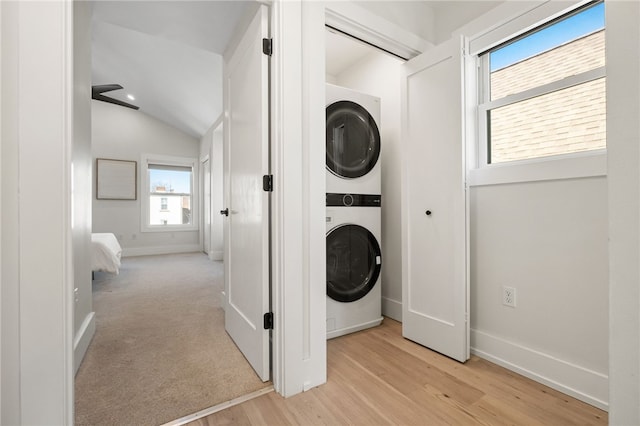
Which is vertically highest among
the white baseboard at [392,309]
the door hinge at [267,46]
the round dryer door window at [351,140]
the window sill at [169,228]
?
the door hinge at [267,46]

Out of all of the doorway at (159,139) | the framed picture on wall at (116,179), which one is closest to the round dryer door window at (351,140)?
the doorway at (159,139)

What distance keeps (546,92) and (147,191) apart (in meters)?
6.61

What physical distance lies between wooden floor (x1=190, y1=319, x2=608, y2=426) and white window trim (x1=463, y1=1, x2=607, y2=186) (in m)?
1.09

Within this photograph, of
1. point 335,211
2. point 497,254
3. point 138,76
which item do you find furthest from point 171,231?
point 497,254

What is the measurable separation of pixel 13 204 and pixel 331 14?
1.68 m

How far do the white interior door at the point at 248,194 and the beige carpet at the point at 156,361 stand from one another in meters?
0.17

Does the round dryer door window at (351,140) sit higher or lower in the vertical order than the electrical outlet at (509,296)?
higher

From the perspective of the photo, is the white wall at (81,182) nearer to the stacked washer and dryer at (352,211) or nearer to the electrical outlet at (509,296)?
the stacked washer and dryer at (352,211)

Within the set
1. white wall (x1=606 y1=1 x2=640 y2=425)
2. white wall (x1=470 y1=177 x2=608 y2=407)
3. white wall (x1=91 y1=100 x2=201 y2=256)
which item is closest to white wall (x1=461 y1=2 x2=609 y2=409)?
white wall (x1=470 y1=177 x2=608 y2=407)

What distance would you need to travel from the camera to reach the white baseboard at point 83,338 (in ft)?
5.01

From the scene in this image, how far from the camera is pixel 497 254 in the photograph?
165 cm

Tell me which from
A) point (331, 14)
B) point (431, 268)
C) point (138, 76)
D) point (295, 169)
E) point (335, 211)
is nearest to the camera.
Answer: point (295, 169)

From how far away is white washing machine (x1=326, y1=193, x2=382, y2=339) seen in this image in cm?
197

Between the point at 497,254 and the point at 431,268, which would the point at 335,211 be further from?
the point at 497,254
